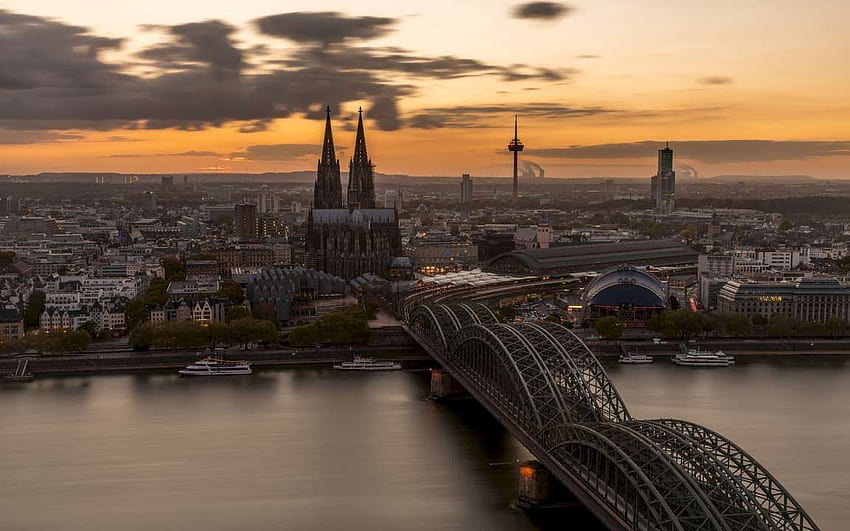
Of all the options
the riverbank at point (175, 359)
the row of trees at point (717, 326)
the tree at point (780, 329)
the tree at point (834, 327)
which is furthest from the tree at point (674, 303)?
the riverbank at point (175, 359)

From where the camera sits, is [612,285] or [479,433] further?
[612,285]

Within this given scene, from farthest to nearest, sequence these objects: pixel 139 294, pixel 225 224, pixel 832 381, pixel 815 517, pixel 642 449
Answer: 1. pixel 225 224
2. pixel 139 294
3. pixel 832 381
4. pixel 815 517
5. pixel 642 449

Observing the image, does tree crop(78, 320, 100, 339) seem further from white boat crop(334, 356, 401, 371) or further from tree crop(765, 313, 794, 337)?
tree crop(765, 313, 794, 337)

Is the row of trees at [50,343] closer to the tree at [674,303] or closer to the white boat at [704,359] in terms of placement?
the white boat at [704,359]

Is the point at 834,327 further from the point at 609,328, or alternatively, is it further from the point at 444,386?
the point at 444,386

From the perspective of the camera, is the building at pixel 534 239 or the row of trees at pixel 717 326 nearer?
the row of trees at pixel 717 326

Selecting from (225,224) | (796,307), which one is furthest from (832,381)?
(225,224)

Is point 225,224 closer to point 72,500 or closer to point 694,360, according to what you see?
point 694,360
